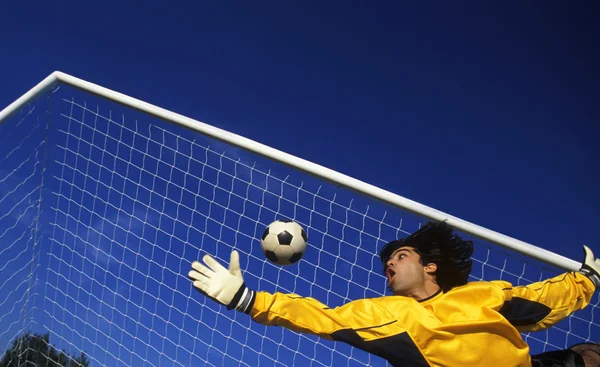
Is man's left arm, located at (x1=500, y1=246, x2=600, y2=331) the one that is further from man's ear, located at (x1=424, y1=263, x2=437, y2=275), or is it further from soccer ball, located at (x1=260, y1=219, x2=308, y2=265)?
soccer ball, located at (x1=260, y1=219, x2=308, y2=265)

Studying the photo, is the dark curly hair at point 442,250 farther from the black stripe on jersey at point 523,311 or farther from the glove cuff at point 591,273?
the glove cuff at point 591,273

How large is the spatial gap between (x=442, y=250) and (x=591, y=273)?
1.17m

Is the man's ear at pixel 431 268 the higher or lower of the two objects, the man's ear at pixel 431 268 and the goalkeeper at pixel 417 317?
the higher

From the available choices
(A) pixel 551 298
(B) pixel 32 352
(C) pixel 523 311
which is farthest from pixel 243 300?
(B) pixel 32 352

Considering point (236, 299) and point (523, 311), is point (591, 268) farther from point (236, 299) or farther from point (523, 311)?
point (236, 299)

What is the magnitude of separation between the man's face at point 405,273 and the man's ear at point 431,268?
0.12ft

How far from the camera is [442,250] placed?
13.6 ft

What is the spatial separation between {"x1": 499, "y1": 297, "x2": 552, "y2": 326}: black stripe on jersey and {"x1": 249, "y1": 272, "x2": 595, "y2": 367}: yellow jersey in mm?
206

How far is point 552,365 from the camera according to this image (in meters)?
3.70

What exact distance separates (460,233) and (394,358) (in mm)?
1455

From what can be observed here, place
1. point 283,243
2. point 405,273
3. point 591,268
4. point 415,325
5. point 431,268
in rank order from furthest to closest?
1. point 591,268
2. point 283,243
3. point 431,268
4. point 405,273
5. point 415,325

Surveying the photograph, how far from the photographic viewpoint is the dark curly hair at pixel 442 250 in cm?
399

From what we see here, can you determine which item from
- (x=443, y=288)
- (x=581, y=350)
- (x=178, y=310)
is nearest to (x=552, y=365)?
(x=581, y=350)

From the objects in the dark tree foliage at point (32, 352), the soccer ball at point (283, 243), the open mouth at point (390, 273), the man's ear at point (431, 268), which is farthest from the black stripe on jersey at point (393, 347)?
the dark tree foliage at point (32, 352)
